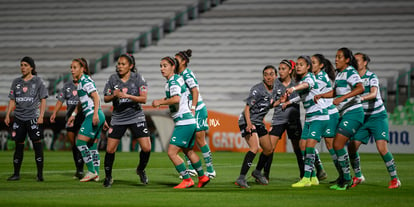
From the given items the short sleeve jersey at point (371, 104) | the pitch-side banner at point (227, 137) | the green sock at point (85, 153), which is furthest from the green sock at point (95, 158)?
the pitch-side banner at point (227, 137)

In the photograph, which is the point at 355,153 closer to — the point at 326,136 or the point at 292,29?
the point at 326,136

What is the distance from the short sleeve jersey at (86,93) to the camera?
12289mm

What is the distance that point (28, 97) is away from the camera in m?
12.6

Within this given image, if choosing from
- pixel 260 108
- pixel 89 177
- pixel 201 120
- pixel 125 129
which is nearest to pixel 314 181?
pixel 260 108

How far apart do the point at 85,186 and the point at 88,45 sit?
22.8 metres

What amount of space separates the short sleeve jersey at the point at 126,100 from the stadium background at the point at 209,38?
14.9 meters

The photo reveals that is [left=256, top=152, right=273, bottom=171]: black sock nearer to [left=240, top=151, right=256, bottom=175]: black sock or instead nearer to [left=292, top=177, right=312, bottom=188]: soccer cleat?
[left=240, top=151, right=256, bottom=175]: black sock

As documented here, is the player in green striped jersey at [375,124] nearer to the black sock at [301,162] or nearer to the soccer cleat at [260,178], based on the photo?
the black sock at [301,162]

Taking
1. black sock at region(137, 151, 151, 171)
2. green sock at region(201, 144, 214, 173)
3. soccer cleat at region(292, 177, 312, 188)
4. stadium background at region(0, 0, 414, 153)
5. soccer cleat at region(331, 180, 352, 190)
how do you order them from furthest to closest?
stadium background at region(0, 0, 414, 153) < green sock at region(201, 144, 214, 173) < black sock at region(137, 151, 151, 171) < soccer cleat at region(292, 177, 312, 188) < soccer cleat at region(331, 180, 352, 190)

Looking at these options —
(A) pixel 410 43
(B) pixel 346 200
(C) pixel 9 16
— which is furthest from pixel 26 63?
(C) pixel 9 16

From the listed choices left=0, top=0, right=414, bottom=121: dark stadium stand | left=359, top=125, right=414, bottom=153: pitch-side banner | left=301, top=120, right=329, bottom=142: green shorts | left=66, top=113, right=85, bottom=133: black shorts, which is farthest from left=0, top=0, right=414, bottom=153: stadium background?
left=301, top=120, right=329, bottom=142: green shorts

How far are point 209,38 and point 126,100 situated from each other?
2231cm

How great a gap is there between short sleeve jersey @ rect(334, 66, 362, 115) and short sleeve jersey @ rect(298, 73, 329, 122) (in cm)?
44

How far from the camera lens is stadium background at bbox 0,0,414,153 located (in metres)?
29.2
